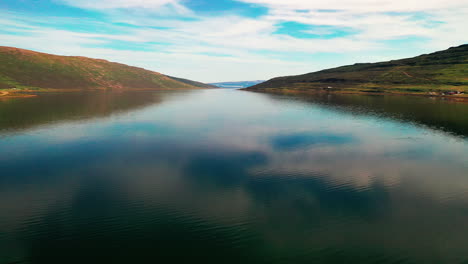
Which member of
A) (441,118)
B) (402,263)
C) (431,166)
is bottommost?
(402,263)

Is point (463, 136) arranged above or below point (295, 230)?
above

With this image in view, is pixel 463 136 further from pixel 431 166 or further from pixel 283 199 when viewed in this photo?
pixel 283 199

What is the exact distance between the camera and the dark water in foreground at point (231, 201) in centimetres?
2005

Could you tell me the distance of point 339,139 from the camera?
58.2 m

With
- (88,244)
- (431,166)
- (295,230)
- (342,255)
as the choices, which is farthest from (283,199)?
(431,166)

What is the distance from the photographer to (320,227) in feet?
76.3

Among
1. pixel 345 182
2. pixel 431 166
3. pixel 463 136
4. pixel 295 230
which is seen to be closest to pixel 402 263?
pixel 295 230

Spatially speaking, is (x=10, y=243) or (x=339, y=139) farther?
(x=339, y=139)

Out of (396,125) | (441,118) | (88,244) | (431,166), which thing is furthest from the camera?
(441,118)

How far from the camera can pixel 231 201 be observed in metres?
28.0

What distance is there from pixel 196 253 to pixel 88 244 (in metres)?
9.00

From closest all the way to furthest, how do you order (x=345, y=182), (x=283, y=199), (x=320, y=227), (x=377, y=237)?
(x=377, y=237) < (x=320, y=227) < (x=283, y=199) < (x=345, y=182)

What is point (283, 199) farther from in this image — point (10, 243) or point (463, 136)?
point (463, 136)

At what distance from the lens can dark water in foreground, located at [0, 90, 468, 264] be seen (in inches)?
789
